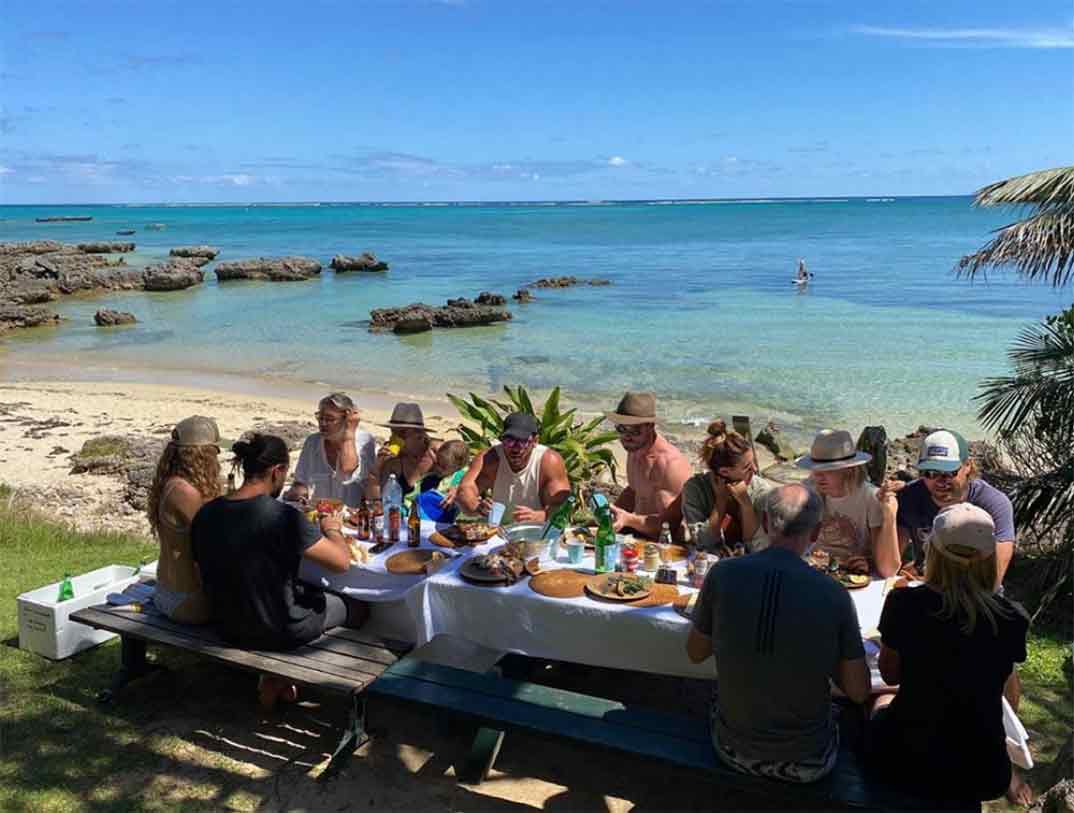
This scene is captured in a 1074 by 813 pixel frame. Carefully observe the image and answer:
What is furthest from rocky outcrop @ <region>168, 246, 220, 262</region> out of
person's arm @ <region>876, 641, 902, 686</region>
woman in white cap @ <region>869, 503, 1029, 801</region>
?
woman in white cap @ <region>869, 503, 1029, 801</region>

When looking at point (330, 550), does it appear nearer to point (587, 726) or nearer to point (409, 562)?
point (409, 562)

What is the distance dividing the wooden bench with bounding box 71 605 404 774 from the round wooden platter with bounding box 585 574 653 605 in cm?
99

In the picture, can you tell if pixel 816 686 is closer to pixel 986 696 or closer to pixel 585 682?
pixel 986 696

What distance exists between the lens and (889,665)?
3.15 m

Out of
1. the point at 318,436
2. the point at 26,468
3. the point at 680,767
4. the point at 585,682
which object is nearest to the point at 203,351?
the point at 26,468

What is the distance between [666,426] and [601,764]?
9.90 metres

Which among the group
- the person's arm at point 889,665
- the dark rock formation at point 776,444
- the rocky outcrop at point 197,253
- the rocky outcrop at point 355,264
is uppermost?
the rocky outcrop at point 197,253

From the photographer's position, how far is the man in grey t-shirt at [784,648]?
2.96 metres

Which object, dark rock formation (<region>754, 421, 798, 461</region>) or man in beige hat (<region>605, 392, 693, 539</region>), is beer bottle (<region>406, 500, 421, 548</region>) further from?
dark rock formation (<region>754, 421, 798, 461</region>)

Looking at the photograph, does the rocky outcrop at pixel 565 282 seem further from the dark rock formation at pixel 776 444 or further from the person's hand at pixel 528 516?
the person's hand at pixel 528 516

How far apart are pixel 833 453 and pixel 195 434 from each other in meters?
3.15

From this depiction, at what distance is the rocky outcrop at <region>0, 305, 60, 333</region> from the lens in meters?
25.3

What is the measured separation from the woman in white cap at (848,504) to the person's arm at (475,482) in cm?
201

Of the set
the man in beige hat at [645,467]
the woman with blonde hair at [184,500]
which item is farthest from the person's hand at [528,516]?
the woman with blonde hair at [184,500]
